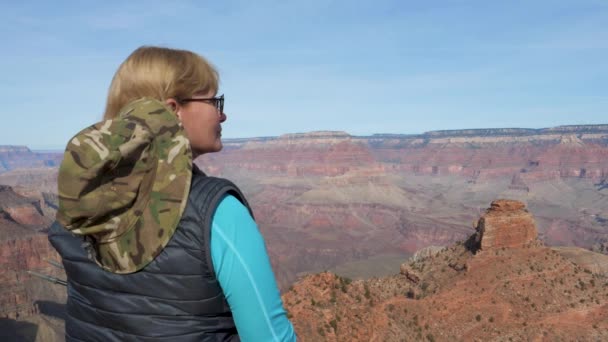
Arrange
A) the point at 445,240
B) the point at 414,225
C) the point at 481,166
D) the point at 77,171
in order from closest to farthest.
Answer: the point at 77,171 < the point at 445,240 < the point at 414,225 < the point at 481,166

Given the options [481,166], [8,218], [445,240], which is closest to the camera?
[8,218]

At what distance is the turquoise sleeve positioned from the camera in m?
1.54

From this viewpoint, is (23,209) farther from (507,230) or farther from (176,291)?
(176,291)

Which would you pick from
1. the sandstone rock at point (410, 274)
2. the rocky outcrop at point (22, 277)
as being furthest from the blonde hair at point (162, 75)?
the rocky outcrop at point (22, 277)

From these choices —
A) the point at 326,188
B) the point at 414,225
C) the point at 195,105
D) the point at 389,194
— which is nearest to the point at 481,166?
the point at 389,194

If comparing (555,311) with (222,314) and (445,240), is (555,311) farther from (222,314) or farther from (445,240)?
(445,240)

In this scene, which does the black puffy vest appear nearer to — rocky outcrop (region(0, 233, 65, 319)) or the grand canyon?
the grand canyon

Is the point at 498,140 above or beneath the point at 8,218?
above

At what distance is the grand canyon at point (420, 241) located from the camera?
64.4ft

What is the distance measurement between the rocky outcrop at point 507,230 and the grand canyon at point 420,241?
66 millimetres

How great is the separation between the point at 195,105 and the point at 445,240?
110813 mm

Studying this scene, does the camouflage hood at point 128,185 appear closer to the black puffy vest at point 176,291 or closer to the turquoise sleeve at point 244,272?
the black puffy vest at point 176,291

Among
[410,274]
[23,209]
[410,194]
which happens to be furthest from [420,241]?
[410,274]

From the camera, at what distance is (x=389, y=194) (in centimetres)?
15175
